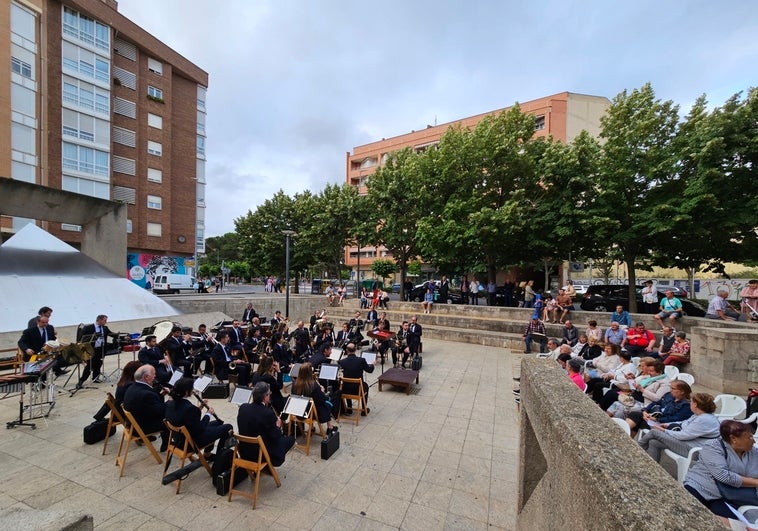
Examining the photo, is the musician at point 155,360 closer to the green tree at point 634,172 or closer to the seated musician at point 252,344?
the seated musician at point 252,344

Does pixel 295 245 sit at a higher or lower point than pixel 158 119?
lower

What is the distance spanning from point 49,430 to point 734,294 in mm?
37580

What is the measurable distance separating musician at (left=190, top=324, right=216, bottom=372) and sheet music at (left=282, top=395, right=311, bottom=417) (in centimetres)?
493

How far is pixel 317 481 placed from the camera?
14.7ft

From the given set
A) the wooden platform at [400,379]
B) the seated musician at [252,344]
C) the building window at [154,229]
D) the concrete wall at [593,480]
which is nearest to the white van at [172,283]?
the building window at [154,229]

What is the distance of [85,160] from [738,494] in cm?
4025

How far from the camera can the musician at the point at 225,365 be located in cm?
798

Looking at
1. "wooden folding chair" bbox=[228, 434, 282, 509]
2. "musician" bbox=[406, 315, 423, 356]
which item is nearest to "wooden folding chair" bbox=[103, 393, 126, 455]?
"wooden folding chair" bbox=[228, 434, 282, 509]

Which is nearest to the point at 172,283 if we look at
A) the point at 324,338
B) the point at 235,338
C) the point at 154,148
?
the point at 154,148

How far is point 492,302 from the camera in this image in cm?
Answer: 1861

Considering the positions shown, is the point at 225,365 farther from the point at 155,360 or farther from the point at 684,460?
the point at 684,460

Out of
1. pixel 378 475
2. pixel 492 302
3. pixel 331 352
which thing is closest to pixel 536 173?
pixel 492 302

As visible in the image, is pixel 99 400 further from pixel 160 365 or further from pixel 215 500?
pixel 215 500

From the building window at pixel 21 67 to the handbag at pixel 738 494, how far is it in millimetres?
41544
